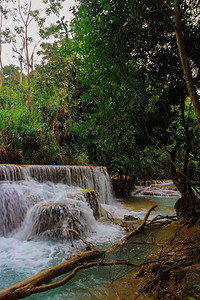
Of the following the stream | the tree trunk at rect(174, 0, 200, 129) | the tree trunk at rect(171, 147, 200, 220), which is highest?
the tree trunk at rect(174, 0, 200, 129)

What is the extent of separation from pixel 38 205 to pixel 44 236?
0.92m

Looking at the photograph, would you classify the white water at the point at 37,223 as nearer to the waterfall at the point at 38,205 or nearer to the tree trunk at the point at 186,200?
the waterfall at the point at 38,205

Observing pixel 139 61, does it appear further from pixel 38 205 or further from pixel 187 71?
pixel 38 205

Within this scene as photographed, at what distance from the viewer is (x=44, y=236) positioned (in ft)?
15.7

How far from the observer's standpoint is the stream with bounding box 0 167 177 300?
3018mm

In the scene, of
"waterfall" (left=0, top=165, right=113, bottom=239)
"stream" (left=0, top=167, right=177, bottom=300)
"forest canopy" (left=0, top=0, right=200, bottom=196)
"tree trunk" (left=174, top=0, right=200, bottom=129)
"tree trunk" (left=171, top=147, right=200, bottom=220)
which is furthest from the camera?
"waterfall" (left=0, top=165, right=113, bottom=239)

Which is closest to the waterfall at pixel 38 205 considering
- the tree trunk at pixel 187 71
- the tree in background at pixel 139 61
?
the tree in background at pixel 139 61

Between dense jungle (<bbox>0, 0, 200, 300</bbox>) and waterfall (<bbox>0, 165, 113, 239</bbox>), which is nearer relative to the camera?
dense jungle (<bbox>0, 0, 200, 300</bbox>)

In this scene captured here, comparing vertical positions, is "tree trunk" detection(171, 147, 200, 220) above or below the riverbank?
above

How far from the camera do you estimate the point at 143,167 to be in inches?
499

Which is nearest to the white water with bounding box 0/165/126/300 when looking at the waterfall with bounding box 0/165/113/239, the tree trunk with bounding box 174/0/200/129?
the waterfall with bounding box 0/165/113/239

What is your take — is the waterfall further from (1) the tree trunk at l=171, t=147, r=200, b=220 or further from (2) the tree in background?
(2) the tree in background

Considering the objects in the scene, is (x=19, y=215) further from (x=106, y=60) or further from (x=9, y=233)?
(x=106, y=60)

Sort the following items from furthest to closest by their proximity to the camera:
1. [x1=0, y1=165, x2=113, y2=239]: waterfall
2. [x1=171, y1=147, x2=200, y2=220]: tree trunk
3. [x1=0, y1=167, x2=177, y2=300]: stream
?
[x1=0, y1=165, x2=113, y2=239]: waterfall, [x1=171, y1=147, x2=200, y2=220]: tree trunk, [x1=0, y1=167, x2=177, y2=300]: stream
